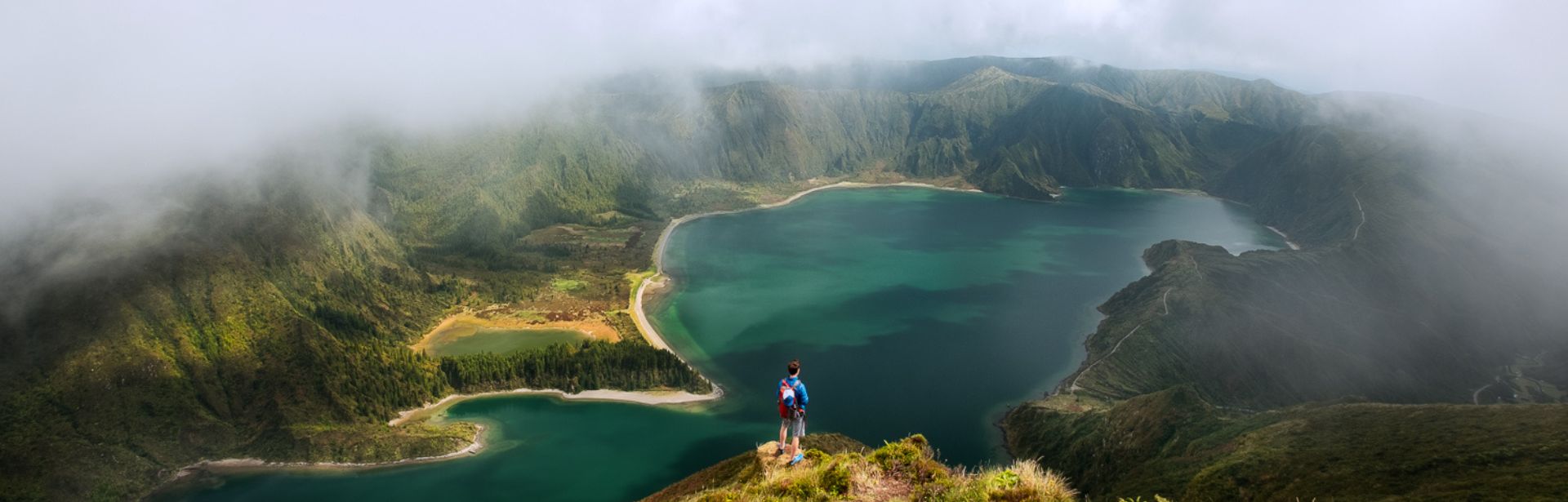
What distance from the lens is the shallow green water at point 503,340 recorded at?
4171 inches

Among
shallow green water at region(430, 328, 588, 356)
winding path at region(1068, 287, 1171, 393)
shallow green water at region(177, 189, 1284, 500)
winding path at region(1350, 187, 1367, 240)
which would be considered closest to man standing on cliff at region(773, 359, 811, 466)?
shallow green water at region(177, 189, 1284, 500)

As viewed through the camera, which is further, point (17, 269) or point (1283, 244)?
point (1283, 244)

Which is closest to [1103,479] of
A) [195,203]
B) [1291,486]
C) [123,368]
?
[1291,486]

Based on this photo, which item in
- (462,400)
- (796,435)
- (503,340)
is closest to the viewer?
(796,435)

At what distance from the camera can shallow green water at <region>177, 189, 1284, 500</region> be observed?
235ft

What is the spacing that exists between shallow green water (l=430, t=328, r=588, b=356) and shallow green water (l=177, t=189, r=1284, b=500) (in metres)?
16.3

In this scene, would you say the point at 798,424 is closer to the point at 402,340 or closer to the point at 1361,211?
the point at 402,340

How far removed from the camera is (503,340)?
110 meters

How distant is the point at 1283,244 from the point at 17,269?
258 metres

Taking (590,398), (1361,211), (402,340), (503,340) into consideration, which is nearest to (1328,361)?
(1361,211)

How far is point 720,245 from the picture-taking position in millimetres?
178000

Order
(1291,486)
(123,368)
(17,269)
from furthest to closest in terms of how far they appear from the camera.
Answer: (17,269) → (123,368) → (1291,486)

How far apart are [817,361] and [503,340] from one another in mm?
53931

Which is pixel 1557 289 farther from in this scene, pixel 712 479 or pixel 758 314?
pixel 712 479
